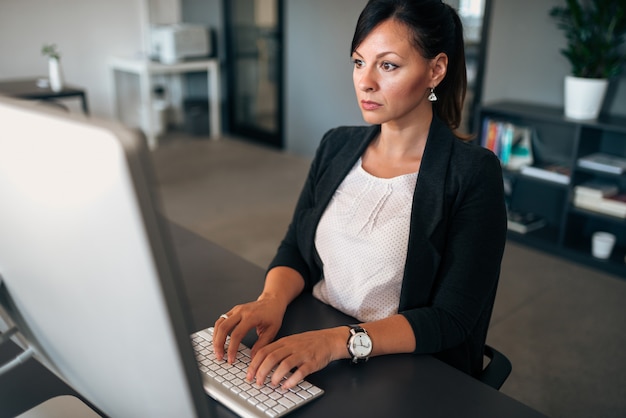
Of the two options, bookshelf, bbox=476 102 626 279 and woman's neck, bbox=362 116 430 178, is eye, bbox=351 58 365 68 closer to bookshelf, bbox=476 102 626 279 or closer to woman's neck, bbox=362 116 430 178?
woman's neck, bbox=362 116 430 178

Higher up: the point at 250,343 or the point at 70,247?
the point at 70,247

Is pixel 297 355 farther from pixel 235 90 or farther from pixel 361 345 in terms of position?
pixel 235 90

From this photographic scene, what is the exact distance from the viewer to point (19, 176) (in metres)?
0.55

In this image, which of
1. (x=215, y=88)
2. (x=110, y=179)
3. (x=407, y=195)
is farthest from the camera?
(x=215, y=88)

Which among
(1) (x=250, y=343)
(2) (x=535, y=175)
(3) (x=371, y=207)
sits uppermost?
(3) (x=371, y=207)

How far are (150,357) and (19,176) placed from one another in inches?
8.2

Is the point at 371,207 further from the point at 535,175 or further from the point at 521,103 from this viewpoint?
the point at 521,103

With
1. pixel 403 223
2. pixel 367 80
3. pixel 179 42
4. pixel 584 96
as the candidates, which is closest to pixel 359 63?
pixel 367 80

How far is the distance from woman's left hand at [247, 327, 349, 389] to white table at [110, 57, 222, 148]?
467 centimetres

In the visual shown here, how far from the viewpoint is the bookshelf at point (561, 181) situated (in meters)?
3.22

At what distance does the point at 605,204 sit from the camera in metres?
3.19

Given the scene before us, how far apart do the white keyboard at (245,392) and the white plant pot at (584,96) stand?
277 centimetres

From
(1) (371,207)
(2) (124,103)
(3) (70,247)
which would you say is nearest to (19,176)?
(3) (70,247)

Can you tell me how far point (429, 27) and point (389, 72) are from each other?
0.12 meters
